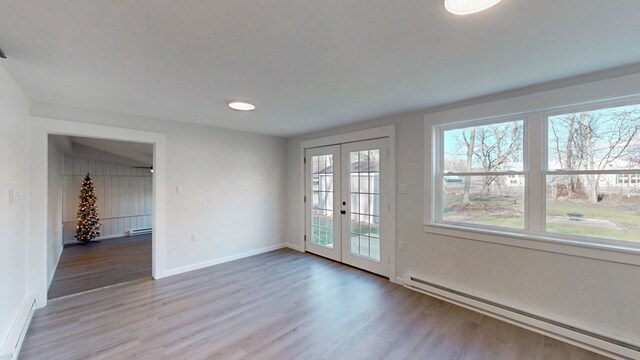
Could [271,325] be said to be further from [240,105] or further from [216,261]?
[240,105]

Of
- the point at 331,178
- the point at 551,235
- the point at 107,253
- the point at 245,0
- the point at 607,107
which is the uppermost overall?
the point at 245,0

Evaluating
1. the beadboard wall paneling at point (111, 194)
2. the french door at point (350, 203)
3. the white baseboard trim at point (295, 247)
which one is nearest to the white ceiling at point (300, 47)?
the french door at point (350, 203)

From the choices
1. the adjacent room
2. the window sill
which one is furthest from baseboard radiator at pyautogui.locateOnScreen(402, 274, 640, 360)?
the window sill

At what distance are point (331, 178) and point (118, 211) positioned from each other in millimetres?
5888

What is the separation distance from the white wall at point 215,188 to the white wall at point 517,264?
217 centimetres

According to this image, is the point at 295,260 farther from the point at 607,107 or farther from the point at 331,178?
the point at 607,107

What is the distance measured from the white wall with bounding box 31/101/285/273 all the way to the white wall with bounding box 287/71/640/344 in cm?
217

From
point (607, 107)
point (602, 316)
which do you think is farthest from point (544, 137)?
point (602, 316)

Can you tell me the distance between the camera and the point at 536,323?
7.95 ft

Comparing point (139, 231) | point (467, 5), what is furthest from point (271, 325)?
point (139, 231)

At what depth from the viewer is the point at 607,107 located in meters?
2.22

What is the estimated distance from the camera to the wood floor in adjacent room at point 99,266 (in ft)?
11.5

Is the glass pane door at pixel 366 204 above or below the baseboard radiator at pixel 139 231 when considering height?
above

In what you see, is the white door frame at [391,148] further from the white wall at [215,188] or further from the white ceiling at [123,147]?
the white ceiling at [123,147]
